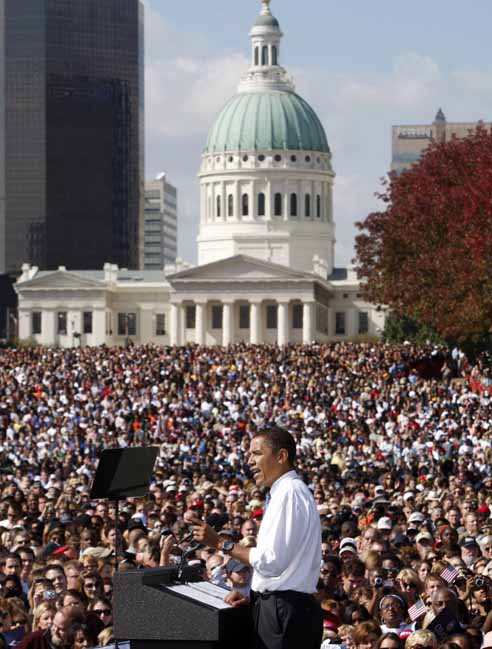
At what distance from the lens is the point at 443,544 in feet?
72.8

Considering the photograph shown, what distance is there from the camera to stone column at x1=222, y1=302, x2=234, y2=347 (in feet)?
532

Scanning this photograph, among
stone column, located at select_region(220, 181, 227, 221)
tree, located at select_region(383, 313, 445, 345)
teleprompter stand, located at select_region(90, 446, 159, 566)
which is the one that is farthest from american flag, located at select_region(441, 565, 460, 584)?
stone column, located at select_region(220, 181, 227, 221)

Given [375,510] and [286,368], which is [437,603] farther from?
[286,368]

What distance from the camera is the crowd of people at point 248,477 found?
1694cm

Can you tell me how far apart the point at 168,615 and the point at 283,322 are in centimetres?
15087

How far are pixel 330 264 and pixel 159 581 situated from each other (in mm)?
170094

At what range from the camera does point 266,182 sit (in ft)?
597

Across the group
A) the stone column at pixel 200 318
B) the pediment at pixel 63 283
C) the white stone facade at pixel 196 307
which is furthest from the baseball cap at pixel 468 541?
the pediment at pixel 63 283

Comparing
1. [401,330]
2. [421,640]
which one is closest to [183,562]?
[421,640]

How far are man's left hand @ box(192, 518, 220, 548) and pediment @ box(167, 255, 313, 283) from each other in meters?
149

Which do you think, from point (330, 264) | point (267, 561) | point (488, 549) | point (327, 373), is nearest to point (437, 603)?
point (267, 561)

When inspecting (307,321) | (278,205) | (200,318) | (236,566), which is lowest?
(236,566)

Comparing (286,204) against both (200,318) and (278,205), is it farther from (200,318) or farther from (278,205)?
(200,318)

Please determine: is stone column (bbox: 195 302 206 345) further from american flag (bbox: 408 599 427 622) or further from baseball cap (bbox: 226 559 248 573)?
baseball cap (bbox: 226 559 248 573)
